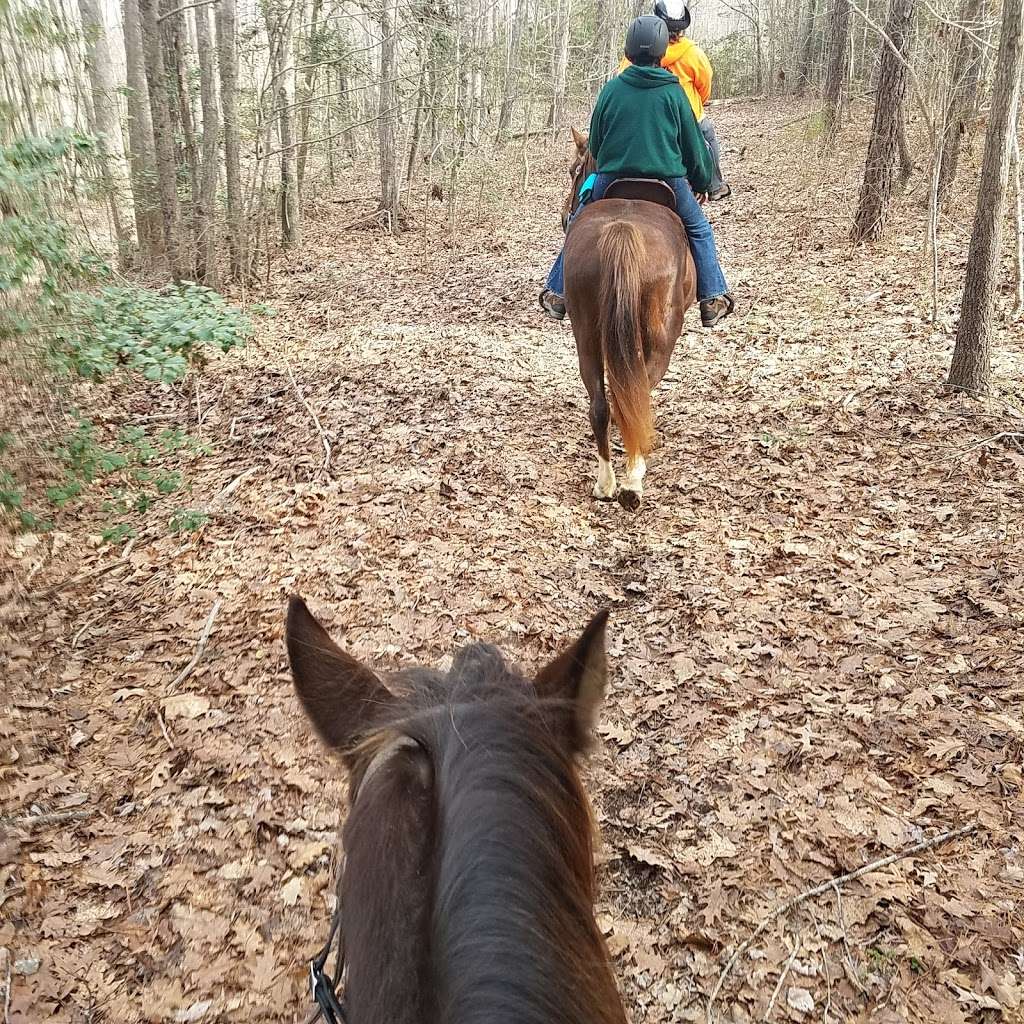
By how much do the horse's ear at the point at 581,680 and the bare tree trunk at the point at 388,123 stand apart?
48.3ft

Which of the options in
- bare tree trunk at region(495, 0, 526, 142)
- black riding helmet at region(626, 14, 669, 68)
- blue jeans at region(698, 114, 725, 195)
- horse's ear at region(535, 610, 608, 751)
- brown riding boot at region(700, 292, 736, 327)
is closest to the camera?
horse's ear at region(535, 610, 608, 751)

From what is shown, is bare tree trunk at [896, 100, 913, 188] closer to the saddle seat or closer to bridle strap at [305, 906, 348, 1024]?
the saddle seat

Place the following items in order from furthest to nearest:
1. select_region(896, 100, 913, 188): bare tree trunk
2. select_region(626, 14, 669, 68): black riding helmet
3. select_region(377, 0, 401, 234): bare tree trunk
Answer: select_region(377, 0, 401, 234): bare tree trunk, select_region(896, 100, 913, 188): bare tree trunk, select_region(626, 14, 669, 68): black riding helmet

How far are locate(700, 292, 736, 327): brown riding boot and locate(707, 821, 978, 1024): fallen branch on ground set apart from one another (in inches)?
203

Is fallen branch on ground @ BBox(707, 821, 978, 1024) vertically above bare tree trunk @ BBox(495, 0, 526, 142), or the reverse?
bare tree trunk @ BBox(495, 0, 526, 142)

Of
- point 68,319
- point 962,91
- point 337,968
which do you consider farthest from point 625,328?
point 962,91

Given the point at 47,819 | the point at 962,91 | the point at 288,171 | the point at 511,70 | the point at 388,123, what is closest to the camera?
the point at 47,819

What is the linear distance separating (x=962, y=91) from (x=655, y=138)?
6224 mm

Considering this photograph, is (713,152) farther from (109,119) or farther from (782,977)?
(109,119)

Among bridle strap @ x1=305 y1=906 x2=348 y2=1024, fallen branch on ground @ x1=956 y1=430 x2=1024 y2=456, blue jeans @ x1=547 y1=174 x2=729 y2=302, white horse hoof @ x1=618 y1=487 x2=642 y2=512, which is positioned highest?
blue jeans @ x1=547 y1=174 x2=729 y2=302

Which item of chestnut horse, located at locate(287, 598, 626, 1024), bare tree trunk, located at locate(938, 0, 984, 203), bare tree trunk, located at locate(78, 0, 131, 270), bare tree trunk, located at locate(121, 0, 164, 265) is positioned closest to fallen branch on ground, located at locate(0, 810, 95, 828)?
chestnut horse, located at locate(287, 598, 626, 1024)

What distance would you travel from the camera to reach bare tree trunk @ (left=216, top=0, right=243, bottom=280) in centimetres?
1100

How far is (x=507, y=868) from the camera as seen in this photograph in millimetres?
1101

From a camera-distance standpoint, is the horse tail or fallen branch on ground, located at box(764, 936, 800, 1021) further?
the horse tail
